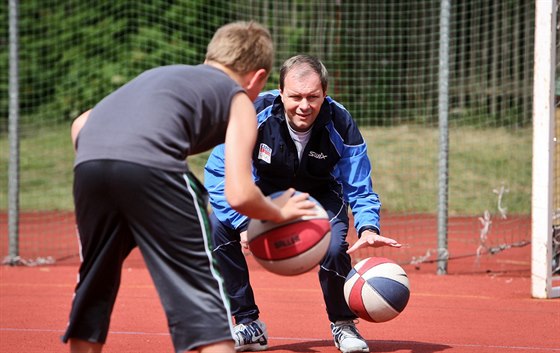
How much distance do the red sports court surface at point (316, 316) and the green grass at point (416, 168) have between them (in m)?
6.40

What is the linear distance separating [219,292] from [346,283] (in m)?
1.77

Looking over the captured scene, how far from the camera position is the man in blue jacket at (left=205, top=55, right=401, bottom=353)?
18.1 ft

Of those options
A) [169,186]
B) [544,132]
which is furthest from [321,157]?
[544,132]

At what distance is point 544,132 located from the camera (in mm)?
7676

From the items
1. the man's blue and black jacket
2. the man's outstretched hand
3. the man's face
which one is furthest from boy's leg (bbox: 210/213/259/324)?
the man's outstretched hand

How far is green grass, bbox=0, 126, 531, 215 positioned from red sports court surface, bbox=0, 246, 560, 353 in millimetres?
6399

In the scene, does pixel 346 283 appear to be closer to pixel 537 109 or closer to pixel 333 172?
pixel 333 172

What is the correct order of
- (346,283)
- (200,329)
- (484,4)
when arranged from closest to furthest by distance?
(200,329) → (346,283) → (484,4)

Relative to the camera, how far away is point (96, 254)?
388 cm

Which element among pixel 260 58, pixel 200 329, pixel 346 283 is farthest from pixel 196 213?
pixel 346 283

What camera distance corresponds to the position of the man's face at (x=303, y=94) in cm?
545

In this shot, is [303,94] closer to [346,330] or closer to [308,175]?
[308,175]

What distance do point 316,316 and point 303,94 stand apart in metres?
2.25

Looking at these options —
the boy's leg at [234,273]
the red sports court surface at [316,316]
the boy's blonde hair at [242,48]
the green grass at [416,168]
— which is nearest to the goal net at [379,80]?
the green grass at [416,168]
